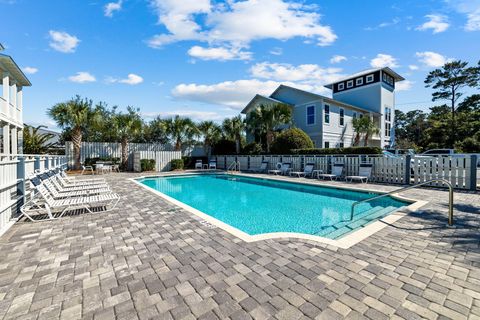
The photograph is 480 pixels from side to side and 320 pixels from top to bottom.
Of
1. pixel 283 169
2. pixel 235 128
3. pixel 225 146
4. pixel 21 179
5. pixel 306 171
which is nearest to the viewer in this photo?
pixel 21 179

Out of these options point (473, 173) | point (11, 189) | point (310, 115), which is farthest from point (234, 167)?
point (11, 189)

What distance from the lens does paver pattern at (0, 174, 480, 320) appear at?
87.7 inches

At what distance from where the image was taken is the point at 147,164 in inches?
765

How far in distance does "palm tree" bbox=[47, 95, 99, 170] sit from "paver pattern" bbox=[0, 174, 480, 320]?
51.2ft

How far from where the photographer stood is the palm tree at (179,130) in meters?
22.0

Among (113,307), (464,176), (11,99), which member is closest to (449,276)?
(113,307)

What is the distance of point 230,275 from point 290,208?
5.33 m

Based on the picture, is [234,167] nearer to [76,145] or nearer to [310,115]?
[310,115]

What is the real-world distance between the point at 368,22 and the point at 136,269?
13.4 meters

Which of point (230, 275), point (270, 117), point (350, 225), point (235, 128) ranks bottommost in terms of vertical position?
Answer: point (350, 225)

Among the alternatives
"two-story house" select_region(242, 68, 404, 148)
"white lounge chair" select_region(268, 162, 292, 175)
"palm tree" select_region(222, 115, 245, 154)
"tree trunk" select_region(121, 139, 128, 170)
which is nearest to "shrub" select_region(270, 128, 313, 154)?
"white lounge chair" select_region(268, 162, 292, 175)

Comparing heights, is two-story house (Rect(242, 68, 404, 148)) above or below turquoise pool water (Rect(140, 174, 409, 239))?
above

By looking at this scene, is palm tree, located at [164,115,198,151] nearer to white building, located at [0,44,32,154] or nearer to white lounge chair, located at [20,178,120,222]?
white building, located at [0,44,32,154]

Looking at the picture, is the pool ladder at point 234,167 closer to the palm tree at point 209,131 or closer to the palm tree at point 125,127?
the palm tree at point 209,131
